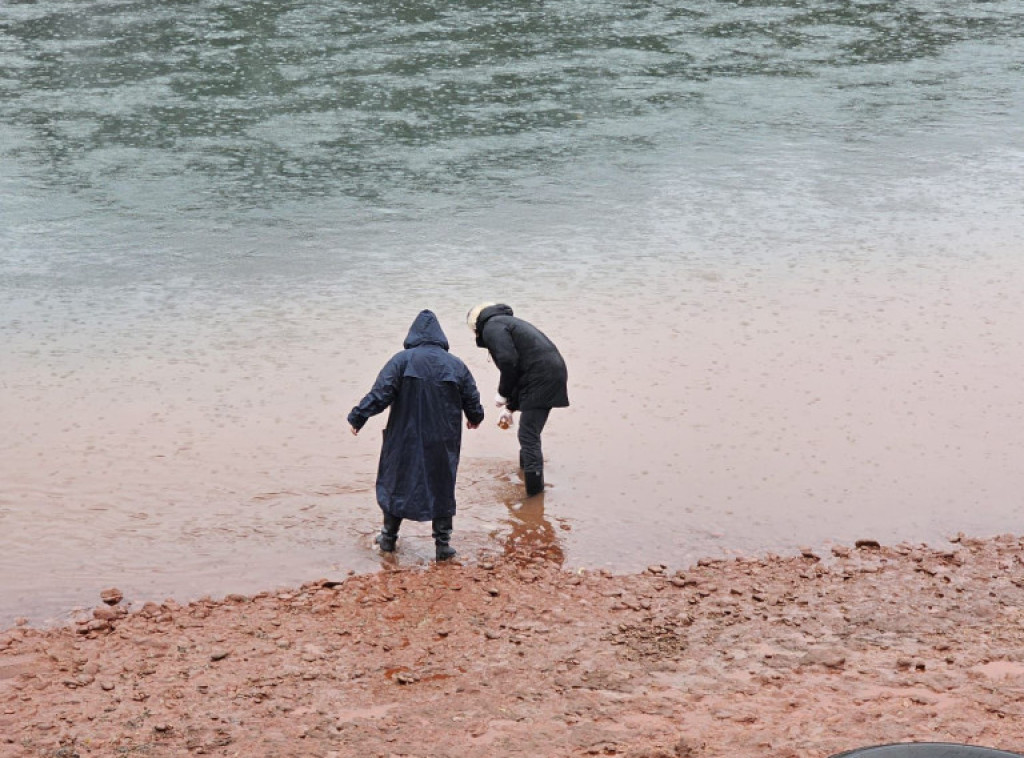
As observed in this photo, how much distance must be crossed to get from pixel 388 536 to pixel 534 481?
135 cm

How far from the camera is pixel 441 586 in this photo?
816 cm

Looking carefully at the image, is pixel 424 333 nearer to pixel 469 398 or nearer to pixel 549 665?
pixel 469 398

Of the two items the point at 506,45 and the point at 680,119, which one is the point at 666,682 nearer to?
the point at 680,119

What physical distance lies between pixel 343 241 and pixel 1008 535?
9.20 meters

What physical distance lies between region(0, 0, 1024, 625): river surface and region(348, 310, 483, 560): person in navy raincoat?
1.40 ft

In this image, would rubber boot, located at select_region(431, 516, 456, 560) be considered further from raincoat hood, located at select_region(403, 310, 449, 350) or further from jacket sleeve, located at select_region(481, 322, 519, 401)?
jacket sleeve, located at select_region(481, 322, 519, 401)

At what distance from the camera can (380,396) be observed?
8.44m

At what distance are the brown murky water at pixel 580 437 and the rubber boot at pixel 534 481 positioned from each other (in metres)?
0.14

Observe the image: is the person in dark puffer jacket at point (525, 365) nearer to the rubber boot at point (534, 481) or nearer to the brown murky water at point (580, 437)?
the rubber boot at point (534, 481)

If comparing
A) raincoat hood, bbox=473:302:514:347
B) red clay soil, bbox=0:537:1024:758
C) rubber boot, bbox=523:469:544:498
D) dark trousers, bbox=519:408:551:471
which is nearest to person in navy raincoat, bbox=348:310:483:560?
red clay soil, bbox=0:537:1024:758

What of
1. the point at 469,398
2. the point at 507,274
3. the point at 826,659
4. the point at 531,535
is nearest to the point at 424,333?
the point at 469,398

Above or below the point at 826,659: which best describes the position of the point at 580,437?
below

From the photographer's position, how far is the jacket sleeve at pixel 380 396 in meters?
8.44

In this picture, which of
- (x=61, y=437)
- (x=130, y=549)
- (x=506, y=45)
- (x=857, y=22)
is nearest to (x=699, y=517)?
(x=130, y=549)
